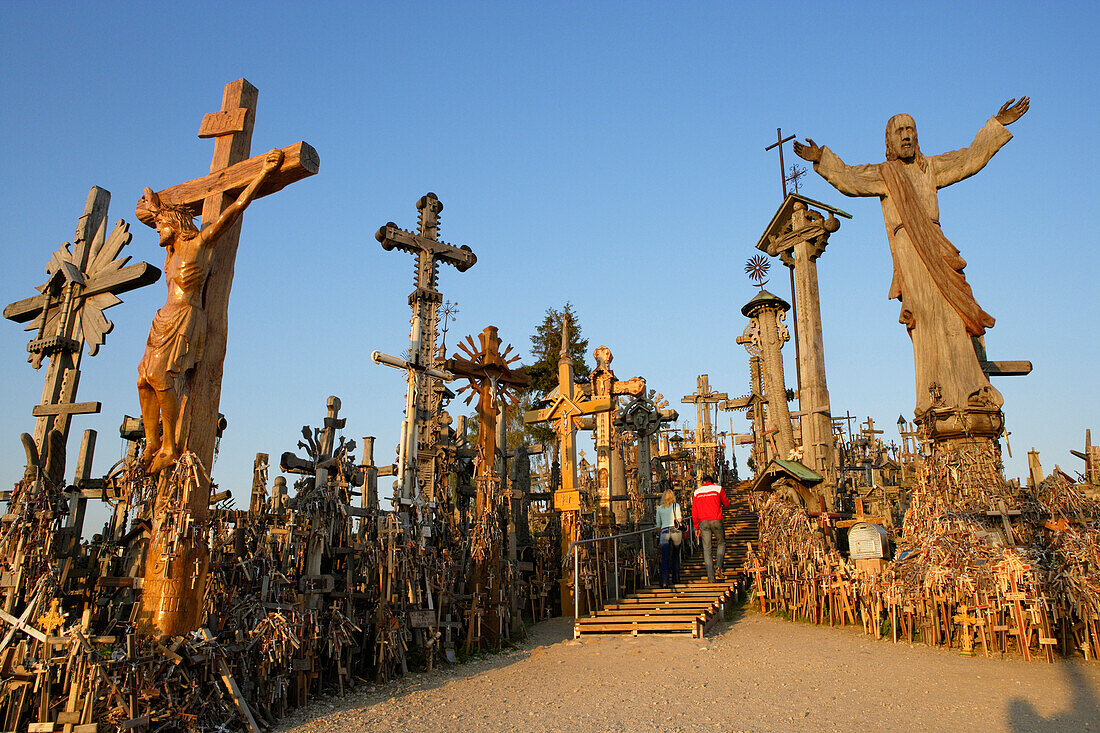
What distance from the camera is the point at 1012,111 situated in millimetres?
9586

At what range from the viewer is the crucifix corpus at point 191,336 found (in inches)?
215

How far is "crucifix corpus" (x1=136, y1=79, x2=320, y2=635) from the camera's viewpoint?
5.47 metres

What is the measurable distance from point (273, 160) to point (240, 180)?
1.62 ft

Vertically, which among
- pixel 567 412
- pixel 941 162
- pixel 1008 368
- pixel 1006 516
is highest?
pixel 941 162

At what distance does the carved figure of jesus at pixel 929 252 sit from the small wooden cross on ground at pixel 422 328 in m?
7.91

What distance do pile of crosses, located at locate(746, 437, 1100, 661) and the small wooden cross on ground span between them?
7.03m

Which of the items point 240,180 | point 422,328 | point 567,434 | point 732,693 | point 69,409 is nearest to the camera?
point 240,180

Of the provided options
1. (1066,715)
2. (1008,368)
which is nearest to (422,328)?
(1008,368)

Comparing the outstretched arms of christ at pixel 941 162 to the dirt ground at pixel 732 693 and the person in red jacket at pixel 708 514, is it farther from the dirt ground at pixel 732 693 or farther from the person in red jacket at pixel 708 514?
the dirt ground at pixel 732 693

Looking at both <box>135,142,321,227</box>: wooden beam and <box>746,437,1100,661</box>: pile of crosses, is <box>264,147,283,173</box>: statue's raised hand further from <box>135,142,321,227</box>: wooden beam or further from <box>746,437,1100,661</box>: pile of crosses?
<box>746,437,1100,661</box>: pile of crosses

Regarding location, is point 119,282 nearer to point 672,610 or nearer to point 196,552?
point 196,552

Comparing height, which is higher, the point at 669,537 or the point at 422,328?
the point at 422,328

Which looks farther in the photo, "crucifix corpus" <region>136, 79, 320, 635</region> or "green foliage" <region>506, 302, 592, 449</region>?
"green foliage" <region>506, 302, 592, 449</region>

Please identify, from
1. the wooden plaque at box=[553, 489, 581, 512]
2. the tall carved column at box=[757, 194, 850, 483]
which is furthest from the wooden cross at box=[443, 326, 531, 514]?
the tall carved column at box=[757, 194, 850, 483]
